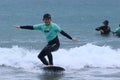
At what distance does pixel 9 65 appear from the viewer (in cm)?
2116

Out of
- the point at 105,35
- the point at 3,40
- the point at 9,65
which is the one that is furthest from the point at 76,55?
the point at 105,35

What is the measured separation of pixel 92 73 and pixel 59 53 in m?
4.23

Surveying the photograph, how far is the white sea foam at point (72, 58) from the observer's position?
69.1 feet

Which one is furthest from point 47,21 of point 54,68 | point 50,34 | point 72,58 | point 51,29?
point 72,58

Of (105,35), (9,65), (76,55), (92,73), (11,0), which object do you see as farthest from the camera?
(11,0)

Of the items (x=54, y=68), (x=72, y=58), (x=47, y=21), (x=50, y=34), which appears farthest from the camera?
(x=72, y=58)

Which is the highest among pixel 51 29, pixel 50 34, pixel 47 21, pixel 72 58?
pixel 47 21

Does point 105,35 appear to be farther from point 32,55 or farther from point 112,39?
point 32,55

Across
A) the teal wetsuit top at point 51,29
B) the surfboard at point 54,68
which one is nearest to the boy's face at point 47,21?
the teal wetsuit top at point 51,29

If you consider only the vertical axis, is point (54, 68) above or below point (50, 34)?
below

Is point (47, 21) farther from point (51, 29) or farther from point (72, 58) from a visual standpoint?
point (72, 58)

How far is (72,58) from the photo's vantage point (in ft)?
72.5

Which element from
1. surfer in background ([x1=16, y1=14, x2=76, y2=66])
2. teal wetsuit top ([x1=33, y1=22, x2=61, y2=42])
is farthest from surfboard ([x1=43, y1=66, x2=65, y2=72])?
teal wetsuit top ([x1=33, y1=22, x2=61, y2=42])

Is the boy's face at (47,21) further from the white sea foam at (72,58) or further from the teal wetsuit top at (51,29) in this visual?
the white sea foam at (72,58)
